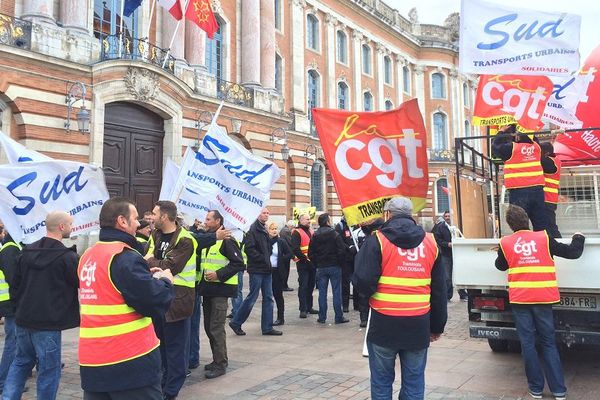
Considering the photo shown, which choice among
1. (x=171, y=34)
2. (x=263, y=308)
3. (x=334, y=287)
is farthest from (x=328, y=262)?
(x=171, y=34)

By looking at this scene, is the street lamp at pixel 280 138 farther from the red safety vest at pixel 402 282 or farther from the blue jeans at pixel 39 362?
the red safety vest at pixel 402 282

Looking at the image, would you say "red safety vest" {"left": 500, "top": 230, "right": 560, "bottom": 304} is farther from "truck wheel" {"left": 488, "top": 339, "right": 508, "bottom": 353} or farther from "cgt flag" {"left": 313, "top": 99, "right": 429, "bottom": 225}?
"truck wheel" {"left": 488, "top": 339, "right": 508, "bottom": 353}

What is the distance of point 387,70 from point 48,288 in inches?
1460

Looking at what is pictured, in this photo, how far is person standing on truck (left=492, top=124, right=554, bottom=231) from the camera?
20.9 feet

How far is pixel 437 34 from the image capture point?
44906 mm

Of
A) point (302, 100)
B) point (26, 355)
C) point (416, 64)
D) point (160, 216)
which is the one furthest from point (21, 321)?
point (416, 64)

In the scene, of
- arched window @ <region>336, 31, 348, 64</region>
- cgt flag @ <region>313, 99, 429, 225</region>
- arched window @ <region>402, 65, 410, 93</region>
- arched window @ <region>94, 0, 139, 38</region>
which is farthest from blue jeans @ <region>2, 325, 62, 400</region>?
arched window @ <region>402, 65, 410, 93</region>

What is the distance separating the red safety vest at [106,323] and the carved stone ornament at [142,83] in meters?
14.5

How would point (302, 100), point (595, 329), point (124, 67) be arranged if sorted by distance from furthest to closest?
point (302, 100) < point (124, 67) < point (595, 329)

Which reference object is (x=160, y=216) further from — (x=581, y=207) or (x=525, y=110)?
(x=581, y=207)

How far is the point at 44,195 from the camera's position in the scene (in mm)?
5785

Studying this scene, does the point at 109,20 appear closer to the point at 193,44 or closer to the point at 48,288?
the point at 193,44

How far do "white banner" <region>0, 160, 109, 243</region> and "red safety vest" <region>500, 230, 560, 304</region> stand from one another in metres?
4.47

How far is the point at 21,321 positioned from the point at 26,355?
1.17 ft
